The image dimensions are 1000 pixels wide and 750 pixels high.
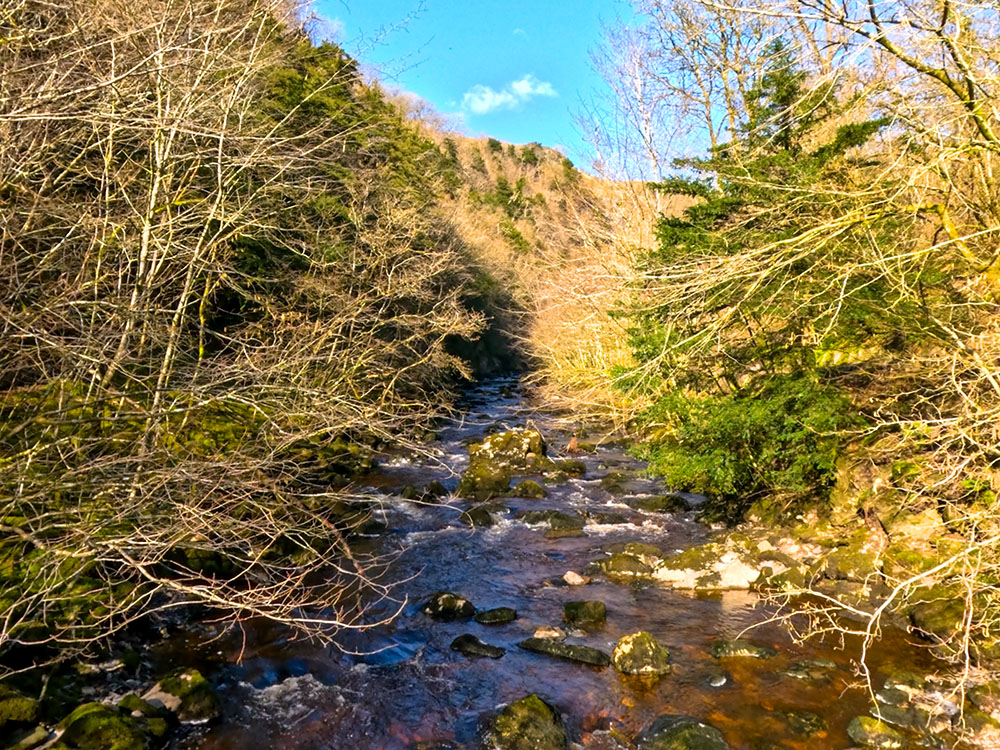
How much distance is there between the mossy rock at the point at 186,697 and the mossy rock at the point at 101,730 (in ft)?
1.68

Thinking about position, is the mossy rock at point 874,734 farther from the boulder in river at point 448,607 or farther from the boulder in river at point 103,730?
the boulder in river at point 103,730

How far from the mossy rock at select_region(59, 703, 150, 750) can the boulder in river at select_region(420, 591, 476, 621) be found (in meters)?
3.66

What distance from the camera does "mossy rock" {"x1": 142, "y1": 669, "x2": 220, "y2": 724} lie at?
5.99m

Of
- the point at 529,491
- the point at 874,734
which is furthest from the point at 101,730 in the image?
the point at 529,491

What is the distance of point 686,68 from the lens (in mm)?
14344

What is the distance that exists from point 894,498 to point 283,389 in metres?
8.08

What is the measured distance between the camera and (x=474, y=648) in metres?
7.55

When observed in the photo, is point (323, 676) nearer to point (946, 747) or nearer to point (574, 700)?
point (574, 700)

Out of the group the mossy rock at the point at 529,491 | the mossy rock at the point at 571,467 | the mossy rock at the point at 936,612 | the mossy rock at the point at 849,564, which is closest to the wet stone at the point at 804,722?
the mossy rock at the point at 936,612

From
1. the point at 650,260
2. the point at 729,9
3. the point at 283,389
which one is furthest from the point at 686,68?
the point at 283,389

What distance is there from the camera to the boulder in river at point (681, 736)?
18.6 ft

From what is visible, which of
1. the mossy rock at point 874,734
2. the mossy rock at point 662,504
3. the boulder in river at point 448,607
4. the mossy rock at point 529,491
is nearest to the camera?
the mossy rock at point 874,734

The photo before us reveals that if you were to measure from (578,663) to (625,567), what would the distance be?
2.62 metres

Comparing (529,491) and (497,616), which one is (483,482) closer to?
(529,491)
